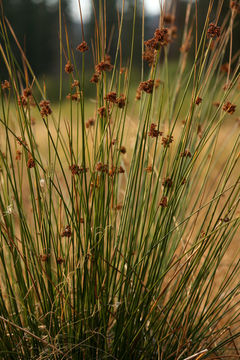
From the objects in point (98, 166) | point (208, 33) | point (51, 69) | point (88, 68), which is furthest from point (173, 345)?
point (51, 69)

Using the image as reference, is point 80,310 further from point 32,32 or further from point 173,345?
point 32,32

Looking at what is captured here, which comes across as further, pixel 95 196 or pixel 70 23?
pixel 70 23

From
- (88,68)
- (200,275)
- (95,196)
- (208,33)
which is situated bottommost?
(200,275)

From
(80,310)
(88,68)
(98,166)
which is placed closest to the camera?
(98,166)

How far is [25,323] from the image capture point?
1437mm

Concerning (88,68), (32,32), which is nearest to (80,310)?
(88,68)

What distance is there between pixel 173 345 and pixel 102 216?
49cm

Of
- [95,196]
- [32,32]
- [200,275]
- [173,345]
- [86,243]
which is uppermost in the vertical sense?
[32,32]

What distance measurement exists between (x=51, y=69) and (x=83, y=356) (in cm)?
1571

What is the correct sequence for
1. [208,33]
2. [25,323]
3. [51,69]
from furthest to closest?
[51,69] → [25,323] → [208,33]

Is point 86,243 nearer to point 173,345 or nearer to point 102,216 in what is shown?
point 102,216

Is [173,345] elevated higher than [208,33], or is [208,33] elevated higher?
[208,33]

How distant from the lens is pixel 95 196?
51.3 inches

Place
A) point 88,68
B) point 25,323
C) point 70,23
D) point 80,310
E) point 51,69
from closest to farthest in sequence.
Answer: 1. point 80,310
2. point 25,323
3. point 88,68
4. point 51,69
5. point 70,23
